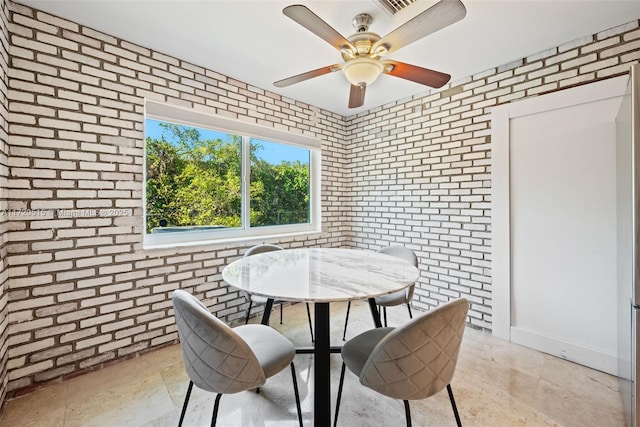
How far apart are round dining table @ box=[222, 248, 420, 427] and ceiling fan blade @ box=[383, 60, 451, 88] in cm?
125

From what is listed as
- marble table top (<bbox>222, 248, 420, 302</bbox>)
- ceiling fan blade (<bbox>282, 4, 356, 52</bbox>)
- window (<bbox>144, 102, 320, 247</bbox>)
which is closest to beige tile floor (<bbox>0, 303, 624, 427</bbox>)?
marble table top (<bbox>222, 248, 420, 302</bbox>)

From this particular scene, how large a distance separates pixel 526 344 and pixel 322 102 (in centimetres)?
329

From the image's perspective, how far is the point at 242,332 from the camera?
1.55 metres

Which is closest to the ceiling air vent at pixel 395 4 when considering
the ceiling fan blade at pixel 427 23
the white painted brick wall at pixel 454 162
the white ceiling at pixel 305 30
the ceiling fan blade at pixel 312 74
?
the white ceiling at pixel 305 30

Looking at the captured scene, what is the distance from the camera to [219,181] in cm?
282

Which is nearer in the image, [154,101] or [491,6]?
[491,6]

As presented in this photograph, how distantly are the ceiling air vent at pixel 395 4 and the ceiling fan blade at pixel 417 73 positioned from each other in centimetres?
31

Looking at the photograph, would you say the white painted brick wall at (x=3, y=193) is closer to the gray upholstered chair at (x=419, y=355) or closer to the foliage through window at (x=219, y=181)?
the foliage through window at (x=219, y=181)

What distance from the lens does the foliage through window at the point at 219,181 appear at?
243cm

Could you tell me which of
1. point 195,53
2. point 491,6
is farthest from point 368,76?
point 195,53

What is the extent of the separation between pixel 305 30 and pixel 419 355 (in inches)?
85.5

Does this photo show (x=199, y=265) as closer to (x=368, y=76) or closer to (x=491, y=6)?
(x=368, y=76)

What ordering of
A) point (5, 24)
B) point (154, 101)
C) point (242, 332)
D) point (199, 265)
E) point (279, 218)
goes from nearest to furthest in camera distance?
point (242, 332), point (5, 24), point (154, 101), point (199, 265), point (279, 218)

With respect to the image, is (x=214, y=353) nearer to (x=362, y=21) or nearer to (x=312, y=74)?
(x=312, y=74)
